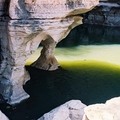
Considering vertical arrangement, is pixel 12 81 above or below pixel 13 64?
below

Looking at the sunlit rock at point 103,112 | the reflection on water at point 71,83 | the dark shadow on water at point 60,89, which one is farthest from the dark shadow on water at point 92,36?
the sunlit rock at point 103,112

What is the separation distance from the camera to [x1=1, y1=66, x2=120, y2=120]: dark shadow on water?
6793 mm

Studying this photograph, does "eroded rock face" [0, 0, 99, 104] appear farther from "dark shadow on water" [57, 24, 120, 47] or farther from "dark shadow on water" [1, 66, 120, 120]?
"dark shadow on water" [57, 24, 120, 47]

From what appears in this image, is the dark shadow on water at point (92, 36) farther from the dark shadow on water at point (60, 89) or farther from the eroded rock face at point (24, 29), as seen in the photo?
the eroded rock face at point (24, 29)

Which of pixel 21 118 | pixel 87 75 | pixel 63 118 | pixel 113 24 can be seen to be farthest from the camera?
pixel 113 24

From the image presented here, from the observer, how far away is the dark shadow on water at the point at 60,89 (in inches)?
267

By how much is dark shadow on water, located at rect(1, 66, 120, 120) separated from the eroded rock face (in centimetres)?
44

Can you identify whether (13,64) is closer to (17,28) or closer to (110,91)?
(17,28)

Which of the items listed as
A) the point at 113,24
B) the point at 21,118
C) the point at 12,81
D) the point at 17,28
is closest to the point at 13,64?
the point at 12,81

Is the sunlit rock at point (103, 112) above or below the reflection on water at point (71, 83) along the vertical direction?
above

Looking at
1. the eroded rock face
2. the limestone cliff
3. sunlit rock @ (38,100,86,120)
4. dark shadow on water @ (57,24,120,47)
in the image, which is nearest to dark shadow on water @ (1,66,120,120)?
the eroded rock face

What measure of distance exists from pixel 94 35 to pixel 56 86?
10038 millimetres

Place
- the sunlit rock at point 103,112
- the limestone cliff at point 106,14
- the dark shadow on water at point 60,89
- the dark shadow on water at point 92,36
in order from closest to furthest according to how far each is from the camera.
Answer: the sunlit rock at point 103,112, the dark shadow on water at point 60,89, the dark shadow on water at point 92,36, the limestone cliff at point 106,14

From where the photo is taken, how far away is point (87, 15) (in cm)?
2062
